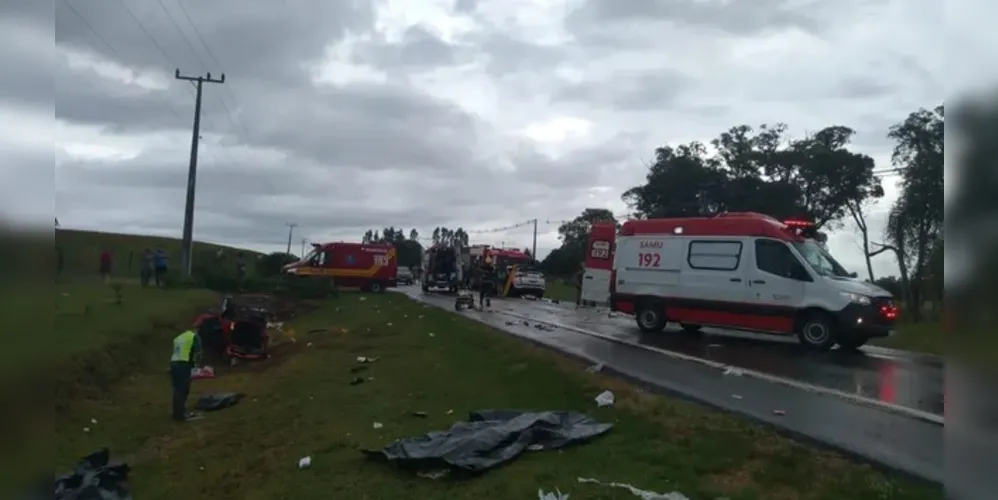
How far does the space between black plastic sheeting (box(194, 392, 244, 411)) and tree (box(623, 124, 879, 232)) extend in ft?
106

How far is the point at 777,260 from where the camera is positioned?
1688 cm

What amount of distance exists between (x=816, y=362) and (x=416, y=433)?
25.3 ft

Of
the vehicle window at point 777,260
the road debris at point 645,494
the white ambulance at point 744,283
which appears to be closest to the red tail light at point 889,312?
the white ambulance at point 744,283

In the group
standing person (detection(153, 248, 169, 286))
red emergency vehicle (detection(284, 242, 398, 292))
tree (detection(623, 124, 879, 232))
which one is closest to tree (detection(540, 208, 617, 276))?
tree (detection(623, 124, 879, 232))

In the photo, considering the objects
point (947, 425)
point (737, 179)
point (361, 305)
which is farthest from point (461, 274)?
point (947, 425)

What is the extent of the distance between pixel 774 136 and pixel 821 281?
42.5 metres

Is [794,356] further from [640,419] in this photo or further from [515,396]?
[640,419]

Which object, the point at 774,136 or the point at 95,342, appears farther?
the point at 774,136

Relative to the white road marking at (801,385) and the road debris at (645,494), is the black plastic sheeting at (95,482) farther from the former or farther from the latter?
the white road marking at (801,385)

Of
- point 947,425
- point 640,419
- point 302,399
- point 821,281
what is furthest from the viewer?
point 821,281

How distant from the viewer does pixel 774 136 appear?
5594cm

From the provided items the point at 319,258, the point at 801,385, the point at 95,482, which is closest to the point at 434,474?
the point at 95,482

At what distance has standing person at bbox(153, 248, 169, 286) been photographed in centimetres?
3200

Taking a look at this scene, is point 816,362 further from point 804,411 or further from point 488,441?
point 488,441
